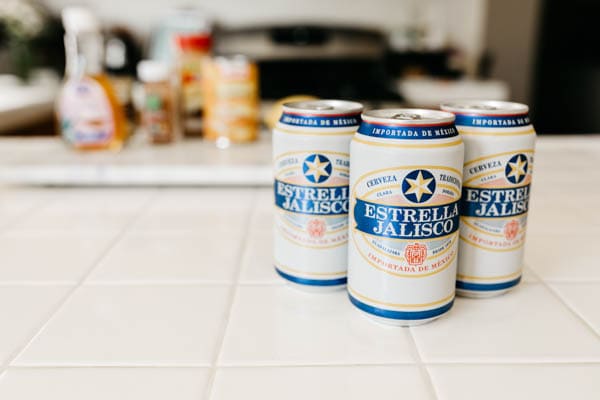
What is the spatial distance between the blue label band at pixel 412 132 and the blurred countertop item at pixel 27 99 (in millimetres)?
1577

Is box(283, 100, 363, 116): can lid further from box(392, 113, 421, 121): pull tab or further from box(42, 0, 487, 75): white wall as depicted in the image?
box(42, 0, 487, 75): white wall

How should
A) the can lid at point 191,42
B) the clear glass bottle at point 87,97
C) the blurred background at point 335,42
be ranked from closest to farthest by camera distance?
the clear glass bottle at point 87,97 → the can lid at point 191,42 → the blurred background at point 335,42

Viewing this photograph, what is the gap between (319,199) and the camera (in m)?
0.55

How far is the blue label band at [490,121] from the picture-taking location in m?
0.52

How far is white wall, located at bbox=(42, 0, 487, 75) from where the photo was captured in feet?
9.11

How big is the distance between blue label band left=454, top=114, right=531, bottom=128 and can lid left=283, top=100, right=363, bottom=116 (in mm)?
100

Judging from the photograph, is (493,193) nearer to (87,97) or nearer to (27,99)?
(87,97)

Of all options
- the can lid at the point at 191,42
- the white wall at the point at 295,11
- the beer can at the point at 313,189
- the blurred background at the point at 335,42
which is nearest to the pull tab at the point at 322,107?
the beer can at the point at 313,189

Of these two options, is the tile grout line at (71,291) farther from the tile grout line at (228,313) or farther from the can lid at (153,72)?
the can lid at (153,72)

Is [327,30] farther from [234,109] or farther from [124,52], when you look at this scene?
[234,109]

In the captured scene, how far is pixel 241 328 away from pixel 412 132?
0.24 m

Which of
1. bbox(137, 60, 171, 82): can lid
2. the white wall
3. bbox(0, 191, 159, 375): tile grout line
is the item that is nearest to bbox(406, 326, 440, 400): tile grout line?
bbox(0, 191, 159, 375): tile grout line

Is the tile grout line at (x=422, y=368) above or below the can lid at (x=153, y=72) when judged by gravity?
below

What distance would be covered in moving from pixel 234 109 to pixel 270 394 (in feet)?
2.91
